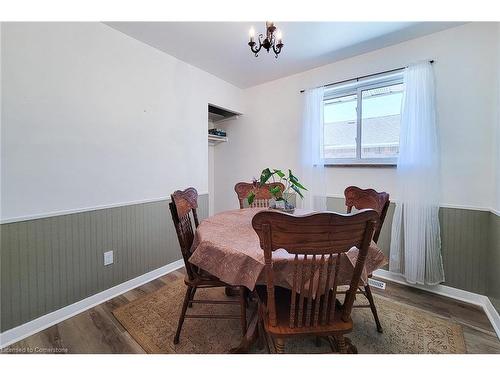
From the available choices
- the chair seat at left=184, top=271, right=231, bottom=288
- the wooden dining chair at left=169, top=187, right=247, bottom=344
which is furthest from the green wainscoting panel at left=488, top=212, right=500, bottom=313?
the chair seat at left=184, top=271, right=231, bottom=288

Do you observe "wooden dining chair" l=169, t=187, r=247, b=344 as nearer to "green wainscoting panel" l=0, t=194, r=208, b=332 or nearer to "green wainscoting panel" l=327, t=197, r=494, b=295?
"green wainscoting panel" l=0, t=194, r=208, b=332

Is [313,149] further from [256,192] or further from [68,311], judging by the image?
[68,311]

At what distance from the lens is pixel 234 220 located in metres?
1.71

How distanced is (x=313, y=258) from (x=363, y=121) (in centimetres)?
216

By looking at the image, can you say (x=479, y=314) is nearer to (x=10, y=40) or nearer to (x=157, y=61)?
(x=157, y=61)

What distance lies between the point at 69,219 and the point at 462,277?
3.31m

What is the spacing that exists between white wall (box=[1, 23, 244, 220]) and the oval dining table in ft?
3.79

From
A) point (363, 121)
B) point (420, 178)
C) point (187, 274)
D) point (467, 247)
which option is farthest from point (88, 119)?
point (467, 247)

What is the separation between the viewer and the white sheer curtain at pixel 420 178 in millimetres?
2020

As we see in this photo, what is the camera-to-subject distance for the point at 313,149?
8.97 ft

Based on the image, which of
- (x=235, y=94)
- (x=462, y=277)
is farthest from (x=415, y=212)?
(x=235, y=94)

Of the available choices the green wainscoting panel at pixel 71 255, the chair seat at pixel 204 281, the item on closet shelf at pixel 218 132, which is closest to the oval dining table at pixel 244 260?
the chair seat at pixel 204 281

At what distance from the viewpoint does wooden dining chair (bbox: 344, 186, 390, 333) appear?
4.69 feet

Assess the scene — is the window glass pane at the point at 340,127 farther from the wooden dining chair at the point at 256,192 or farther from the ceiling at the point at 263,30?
the wooden dining chair at the point at 256,192
